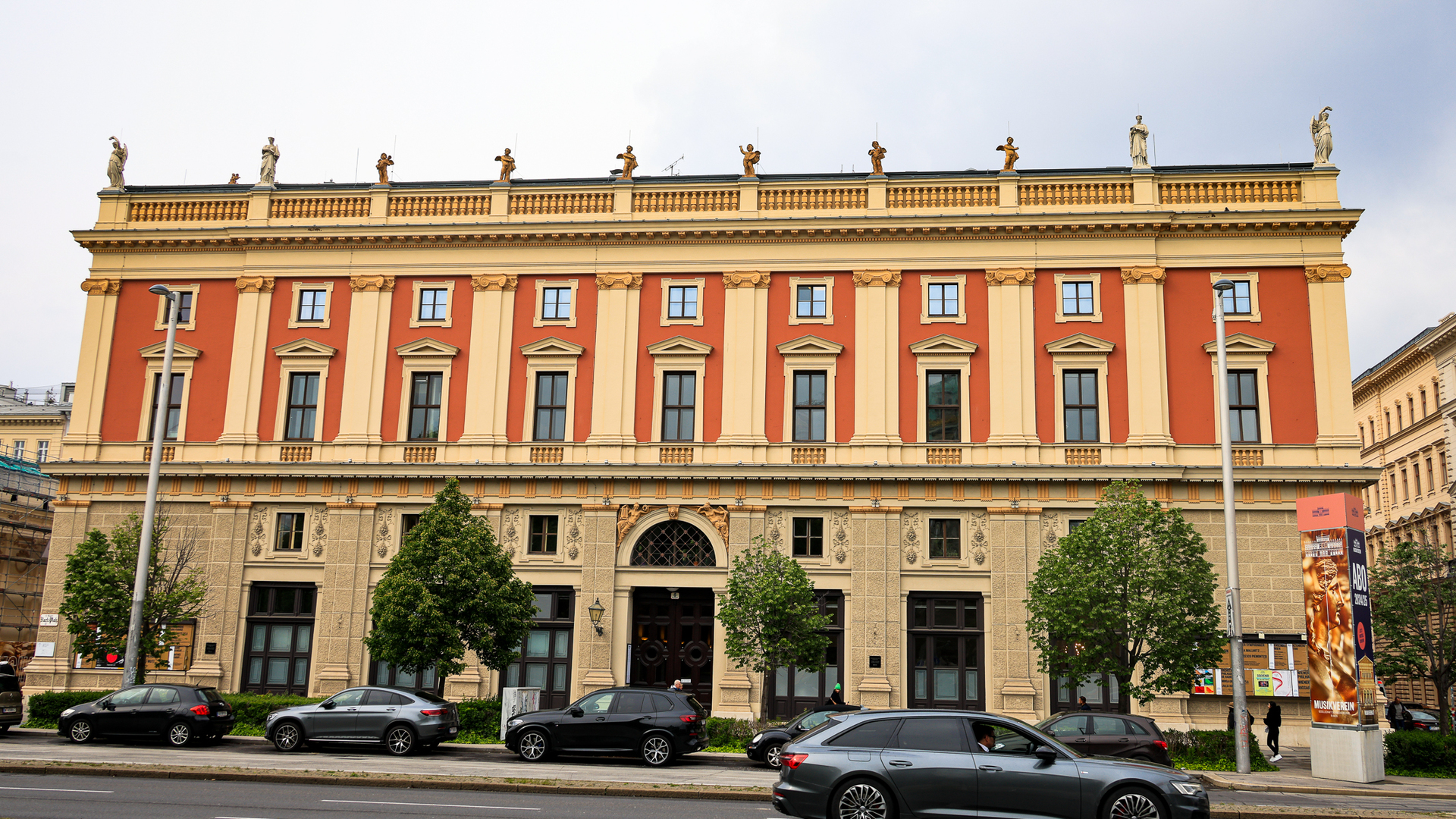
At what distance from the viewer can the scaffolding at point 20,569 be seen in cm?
5119

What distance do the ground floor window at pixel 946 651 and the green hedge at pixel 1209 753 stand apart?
8.20 m

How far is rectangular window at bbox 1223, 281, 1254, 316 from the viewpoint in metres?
36.2

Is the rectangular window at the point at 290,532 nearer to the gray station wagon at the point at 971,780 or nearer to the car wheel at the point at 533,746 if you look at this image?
the car wheel at the point at 533,746

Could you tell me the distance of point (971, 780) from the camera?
13.6m

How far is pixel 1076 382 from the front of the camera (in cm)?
3619

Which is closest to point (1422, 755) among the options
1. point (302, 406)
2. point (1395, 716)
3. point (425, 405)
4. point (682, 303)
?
point (1395, 716)

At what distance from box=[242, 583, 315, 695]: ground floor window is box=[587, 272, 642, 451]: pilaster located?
37.5ft

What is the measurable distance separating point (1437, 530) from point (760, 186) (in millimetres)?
41075

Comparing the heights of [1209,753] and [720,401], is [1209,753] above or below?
below

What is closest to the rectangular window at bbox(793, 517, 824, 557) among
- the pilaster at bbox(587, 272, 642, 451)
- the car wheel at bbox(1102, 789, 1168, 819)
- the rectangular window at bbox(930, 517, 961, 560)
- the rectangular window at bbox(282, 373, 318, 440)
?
the rectangular window at bbox(930, 517, 961, 560)

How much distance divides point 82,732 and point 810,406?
892 inches

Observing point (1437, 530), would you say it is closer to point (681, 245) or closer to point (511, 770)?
point (681, 245)

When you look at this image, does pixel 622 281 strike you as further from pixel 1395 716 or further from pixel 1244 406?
pixel 1395 716

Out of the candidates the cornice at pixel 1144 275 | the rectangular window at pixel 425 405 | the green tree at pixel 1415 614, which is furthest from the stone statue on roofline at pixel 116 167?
the green tree at pixel 1415 614
